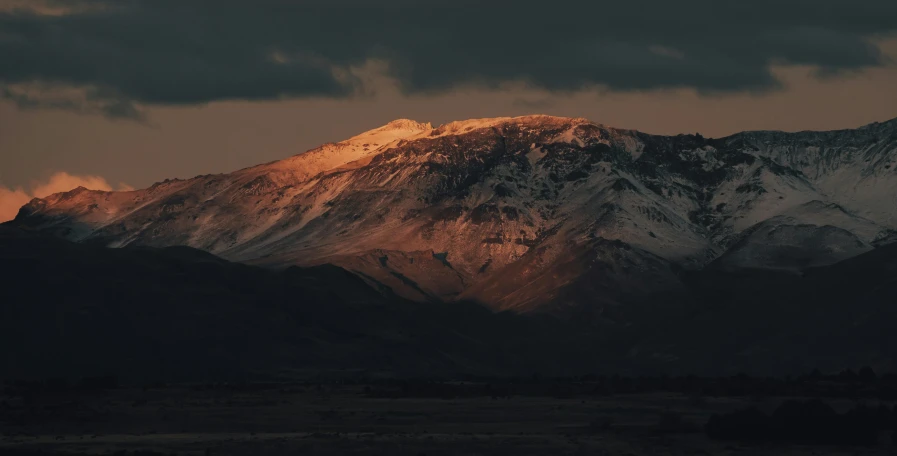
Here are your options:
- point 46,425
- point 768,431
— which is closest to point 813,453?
point 768,431

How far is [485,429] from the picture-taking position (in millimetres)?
188375

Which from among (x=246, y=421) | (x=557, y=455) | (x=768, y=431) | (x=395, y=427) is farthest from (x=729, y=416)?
(x=246, y=421)

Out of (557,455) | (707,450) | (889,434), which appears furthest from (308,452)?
(889,434)

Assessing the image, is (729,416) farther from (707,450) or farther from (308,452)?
(308,452)

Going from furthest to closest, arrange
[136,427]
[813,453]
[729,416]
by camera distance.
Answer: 1. [136,427]
2. [729,416]
3. [813,453]

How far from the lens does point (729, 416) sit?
583ft

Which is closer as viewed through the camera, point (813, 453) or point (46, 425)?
point (813, 453)

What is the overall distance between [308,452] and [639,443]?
A: 96.6 ft

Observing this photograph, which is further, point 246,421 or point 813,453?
point 246,421

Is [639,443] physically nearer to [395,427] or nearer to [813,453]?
[813,453]

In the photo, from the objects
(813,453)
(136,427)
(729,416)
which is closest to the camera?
(813,453)

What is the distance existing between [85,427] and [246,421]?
55.0 feet

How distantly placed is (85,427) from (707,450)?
204ft

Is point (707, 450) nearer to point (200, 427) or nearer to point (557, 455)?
point (557, 455)
